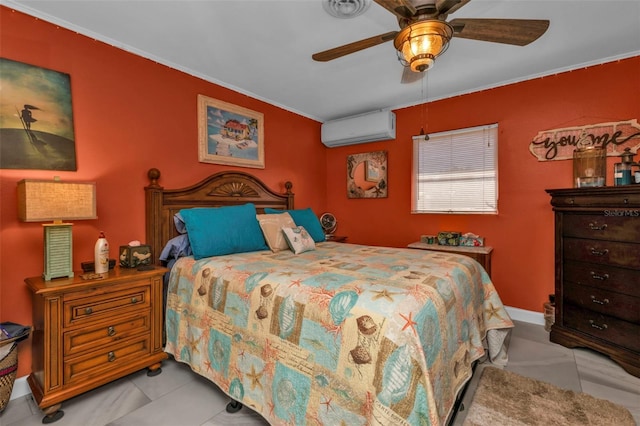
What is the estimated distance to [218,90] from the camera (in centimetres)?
300

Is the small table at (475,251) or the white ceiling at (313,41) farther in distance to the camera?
the small table at (475,251)

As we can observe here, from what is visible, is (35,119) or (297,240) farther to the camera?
(297,240)

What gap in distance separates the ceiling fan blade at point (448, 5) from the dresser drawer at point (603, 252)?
215 centimetres

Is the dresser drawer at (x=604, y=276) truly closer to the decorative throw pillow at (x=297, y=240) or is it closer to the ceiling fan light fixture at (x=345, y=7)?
the decorative throw pillow at (x=297, y=240)

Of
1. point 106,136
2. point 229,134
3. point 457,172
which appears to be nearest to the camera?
point 106,136

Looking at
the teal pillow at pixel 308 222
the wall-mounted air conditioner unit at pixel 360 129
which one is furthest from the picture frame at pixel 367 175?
the teal pillow at pixel 308 222

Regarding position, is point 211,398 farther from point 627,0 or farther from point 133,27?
point 627,0

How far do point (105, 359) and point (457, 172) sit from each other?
11.8 feet

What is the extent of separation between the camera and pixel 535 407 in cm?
172

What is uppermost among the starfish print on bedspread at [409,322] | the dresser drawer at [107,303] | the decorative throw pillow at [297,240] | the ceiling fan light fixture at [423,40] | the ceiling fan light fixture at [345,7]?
the ceiling fan light fixture at [345,7]

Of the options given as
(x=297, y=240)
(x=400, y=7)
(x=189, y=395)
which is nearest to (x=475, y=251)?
(x=297, y=240)

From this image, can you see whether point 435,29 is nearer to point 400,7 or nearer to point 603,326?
point 400,7

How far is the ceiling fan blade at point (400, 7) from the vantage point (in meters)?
1.32

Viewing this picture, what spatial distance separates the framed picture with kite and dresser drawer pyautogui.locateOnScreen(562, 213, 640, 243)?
387 cm
